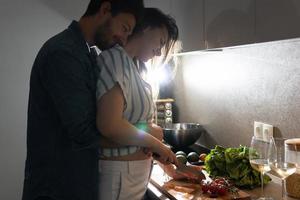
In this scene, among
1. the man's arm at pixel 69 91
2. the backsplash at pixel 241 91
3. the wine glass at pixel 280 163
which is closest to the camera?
the man's arm at pixel 69 91

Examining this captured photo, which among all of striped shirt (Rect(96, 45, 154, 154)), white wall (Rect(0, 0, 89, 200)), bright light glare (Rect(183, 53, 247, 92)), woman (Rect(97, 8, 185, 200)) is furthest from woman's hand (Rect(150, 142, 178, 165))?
white wall (Rect(0, 0, 89, 200))

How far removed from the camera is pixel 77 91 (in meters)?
1.09

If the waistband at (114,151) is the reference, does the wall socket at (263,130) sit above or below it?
below

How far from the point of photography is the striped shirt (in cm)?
115

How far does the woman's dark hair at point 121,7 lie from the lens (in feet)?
3.85

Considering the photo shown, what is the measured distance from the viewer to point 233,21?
4.14 ft

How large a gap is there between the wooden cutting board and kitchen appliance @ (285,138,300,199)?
0.16 m

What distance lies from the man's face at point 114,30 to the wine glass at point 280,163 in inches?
25.4

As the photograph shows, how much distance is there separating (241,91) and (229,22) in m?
0.74

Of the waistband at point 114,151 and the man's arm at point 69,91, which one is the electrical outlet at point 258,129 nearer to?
the waistband at point 114,151

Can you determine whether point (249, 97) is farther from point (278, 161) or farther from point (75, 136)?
point (75, 136)

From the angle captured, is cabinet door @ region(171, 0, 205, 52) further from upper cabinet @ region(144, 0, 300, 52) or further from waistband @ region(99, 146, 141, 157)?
waistband @ region(99, 146, 141, 157)

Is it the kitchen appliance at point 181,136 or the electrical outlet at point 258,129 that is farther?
the kitchen appliance at point 181,136

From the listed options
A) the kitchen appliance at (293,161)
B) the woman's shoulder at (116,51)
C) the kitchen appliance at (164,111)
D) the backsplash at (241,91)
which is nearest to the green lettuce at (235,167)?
the kitchen appliance at (293,161)
